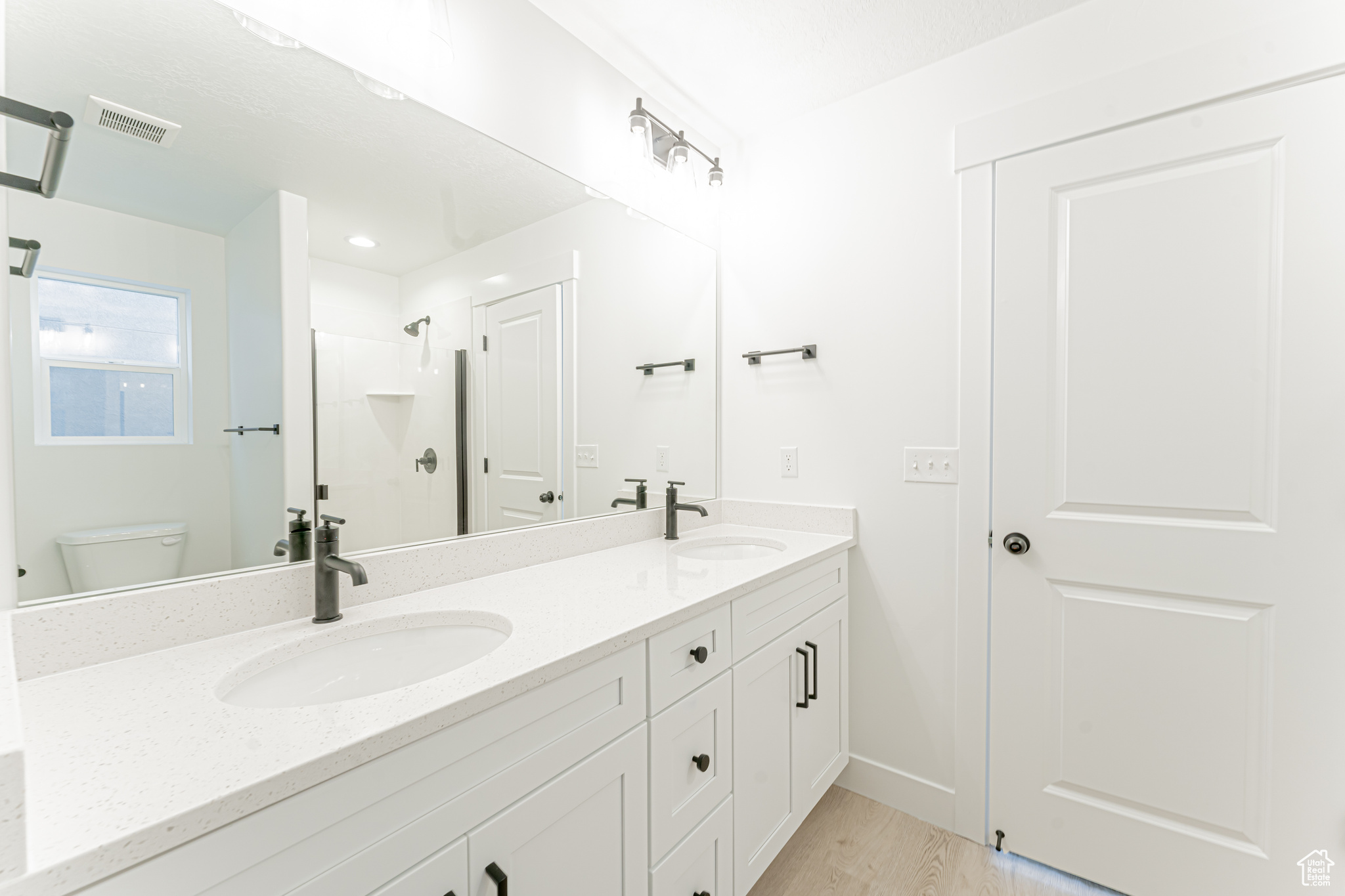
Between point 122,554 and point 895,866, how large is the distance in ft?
6.39

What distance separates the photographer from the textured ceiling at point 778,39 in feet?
4.95

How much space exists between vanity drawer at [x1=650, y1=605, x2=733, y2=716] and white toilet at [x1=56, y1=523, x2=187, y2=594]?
84 cm

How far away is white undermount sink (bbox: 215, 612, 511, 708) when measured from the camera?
2.81 feet

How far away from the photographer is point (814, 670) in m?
1.51

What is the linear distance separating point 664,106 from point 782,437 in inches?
48.8

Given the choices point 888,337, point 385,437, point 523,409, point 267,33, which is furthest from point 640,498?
point 267,33

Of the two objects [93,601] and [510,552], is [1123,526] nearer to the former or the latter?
[510,552]

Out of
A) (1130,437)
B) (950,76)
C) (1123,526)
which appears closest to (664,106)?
(950,76)

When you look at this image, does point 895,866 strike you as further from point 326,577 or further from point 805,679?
point 326,577

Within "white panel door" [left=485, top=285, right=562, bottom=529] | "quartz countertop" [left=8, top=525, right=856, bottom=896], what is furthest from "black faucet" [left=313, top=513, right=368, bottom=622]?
"white panel door" [left=485, top=285, right=562, bottom=529]

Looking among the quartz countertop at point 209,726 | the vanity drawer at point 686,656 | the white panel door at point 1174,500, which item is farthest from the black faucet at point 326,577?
the white panel door at point 1174,500

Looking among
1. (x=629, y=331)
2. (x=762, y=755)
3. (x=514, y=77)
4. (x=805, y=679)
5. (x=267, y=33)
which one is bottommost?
(x=762, y=755)

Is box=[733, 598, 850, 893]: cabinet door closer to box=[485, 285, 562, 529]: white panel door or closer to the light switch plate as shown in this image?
the light switch plate

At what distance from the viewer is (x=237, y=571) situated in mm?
979
